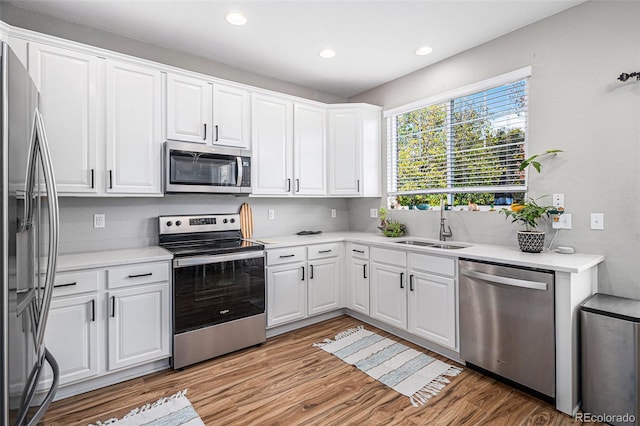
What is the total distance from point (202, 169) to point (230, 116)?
605 millimetres

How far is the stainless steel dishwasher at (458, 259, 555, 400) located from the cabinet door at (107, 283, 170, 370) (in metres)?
2.34

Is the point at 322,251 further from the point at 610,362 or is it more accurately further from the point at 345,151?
the point at 610,362

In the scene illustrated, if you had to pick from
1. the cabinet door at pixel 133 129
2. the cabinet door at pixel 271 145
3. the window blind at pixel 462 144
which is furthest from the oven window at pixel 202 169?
the window blind at pixel 462 144

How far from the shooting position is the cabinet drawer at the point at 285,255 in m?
3.15

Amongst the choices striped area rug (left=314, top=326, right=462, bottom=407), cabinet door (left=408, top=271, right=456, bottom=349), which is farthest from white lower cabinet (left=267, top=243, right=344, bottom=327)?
cabinet door (left=408, top=271, right=456, bottom=349)

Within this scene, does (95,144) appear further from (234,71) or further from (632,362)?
(632,362)

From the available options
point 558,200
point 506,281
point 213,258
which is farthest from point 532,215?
point 213,258

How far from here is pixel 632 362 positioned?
1.83 meters

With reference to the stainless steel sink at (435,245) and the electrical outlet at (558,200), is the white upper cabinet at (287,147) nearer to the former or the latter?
the stainless steel sink at (435,245)

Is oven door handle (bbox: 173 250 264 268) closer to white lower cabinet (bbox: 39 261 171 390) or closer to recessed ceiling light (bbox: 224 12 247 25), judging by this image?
white lower cabinet (bbox: 39 261 171 390)

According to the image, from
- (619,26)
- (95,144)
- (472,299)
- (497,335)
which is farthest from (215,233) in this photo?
(619,26)

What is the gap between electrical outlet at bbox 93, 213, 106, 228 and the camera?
2.74 m

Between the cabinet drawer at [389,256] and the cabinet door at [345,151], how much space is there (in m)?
0.89

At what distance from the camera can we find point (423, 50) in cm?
313
